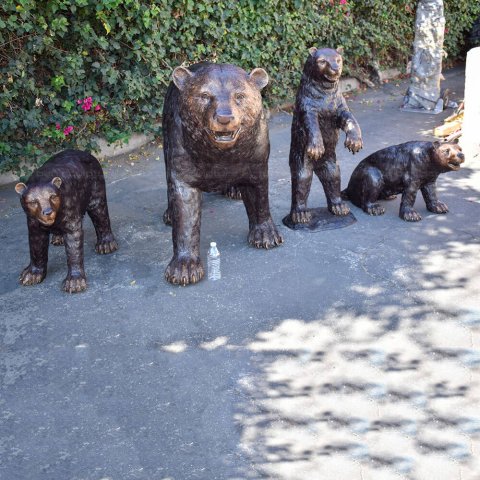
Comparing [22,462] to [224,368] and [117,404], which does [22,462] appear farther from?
[224,368]

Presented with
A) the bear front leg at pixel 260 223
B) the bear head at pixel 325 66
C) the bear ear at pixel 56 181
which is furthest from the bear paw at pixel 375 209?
the bear ear at pixel 56 181

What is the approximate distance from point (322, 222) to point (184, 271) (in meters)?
1.67

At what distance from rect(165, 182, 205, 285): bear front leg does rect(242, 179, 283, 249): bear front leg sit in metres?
0.59

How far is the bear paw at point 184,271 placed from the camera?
4.75 meters

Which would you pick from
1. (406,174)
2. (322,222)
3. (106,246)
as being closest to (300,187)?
(322,222)

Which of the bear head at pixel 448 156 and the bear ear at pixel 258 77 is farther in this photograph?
the bear head at pixel 448 156

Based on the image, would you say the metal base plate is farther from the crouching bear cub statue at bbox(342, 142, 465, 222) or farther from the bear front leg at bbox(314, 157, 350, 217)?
the crouching bear cub statue at bbox(342, 142, 465, 222)

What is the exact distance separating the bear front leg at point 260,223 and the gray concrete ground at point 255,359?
0.30ft

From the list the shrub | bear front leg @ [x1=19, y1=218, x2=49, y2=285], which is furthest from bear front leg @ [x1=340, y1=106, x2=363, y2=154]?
the shrub

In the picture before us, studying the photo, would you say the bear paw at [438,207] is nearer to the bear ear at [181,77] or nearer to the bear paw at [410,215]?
the bear paw at [410,215]

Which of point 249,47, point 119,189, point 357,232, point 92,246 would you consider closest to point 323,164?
point 357,232

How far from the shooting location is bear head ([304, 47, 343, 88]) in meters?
5.00

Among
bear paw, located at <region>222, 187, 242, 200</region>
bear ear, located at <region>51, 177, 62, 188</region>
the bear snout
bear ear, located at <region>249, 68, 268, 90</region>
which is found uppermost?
bear ear, located at <region>249, 68, 268, 90</region>

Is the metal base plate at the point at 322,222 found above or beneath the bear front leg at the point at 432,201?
beneath
